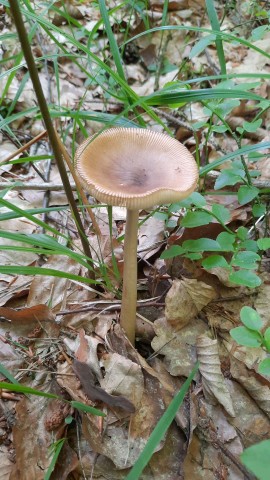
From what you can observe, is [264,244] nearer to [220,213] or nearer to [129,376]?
[220,213]

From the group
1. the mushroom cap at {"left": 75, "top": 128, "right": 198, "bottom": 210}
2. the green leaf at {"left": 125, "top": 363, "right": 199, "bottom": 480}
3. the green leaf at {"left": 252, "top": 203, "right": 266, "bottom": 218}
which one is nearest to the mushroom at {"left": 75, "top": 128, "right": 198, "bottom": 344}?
the mushroom cap at {"left": 75, "top": 128, "right": 198, "bottom": 210}

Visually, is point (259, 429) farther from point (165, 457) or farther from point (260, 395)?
→ point (165, 457)

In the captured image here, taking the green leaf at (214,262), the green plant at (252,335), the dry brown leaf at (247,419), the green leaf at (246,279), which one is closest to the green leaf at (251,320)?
the green plant at (252,335)

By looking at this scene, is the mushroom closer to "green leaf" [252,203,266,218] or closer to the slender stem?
the slender stem

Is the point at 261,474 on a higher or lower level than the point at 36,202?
higher

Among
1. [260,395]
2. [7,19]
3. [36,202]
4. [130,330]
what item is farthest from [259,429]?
[7,19]

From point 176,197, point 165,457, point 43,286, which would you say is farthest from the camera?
point 43,286

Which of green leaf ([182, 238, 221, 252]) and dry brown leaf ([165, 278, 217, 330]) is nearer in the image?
green leaf ([182, 238, 221, 252])
